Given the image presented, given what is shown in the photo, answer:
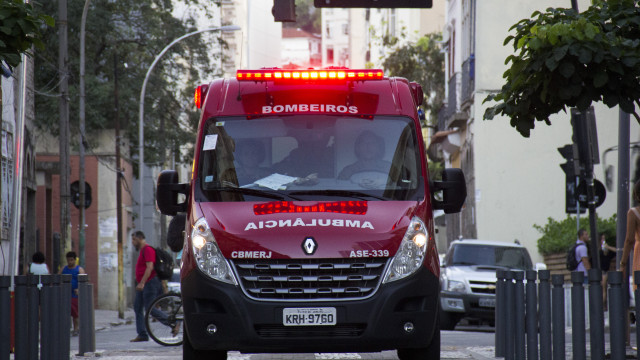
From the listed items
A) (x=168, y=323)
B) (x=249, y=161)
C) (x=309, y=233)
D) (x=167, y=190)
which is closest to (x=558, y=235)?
(x=168, y=323)

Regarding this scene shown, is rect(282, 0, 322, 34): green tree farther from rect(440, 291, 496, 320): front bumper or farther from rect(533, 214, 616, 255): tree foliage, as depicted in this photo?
rect(440, 291, 496, 320): front bumper

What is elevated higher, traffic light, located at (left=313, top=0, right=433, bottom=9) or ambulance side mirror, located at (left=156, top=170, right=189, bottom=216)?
traffic light, located at (left=313, top=0, right=433, bottom=9)

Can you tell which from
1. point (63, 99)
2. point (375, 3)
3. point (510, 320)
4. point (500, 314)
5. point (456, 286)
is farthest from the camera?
point (63, 99)

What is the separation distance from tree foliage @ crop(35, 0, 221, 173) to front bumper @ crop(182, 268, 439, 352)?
30262 millimetres

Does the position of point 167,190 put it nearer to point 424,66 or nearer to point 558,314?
point 558,314

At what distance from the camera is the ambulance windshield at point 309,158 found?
10547mm

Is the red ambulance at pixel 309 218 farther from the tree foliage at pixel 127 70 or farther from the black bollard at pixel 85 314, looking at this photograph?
the tree foliage at pixel 127 70

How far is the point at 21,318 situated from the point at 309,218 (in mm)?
2815

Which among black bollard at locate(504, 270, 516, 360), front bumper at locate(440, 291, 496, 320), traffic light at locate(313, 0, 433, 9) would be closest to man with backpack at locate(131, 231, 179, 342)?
front bumper at locate(440, 291, 496, 320)

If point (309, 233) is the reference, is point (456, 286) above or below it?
below

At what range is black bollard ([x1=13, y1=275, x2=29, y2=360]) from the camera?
433 inches

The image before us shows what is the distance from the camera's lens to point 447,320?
896 inches

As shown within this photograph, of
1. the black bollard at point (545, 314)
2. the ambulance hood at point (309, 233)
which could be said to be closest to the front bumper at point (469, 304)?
the black bollard at point (545, 314)

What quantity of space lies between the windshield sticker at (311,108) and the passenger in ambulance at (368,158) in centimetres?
28
